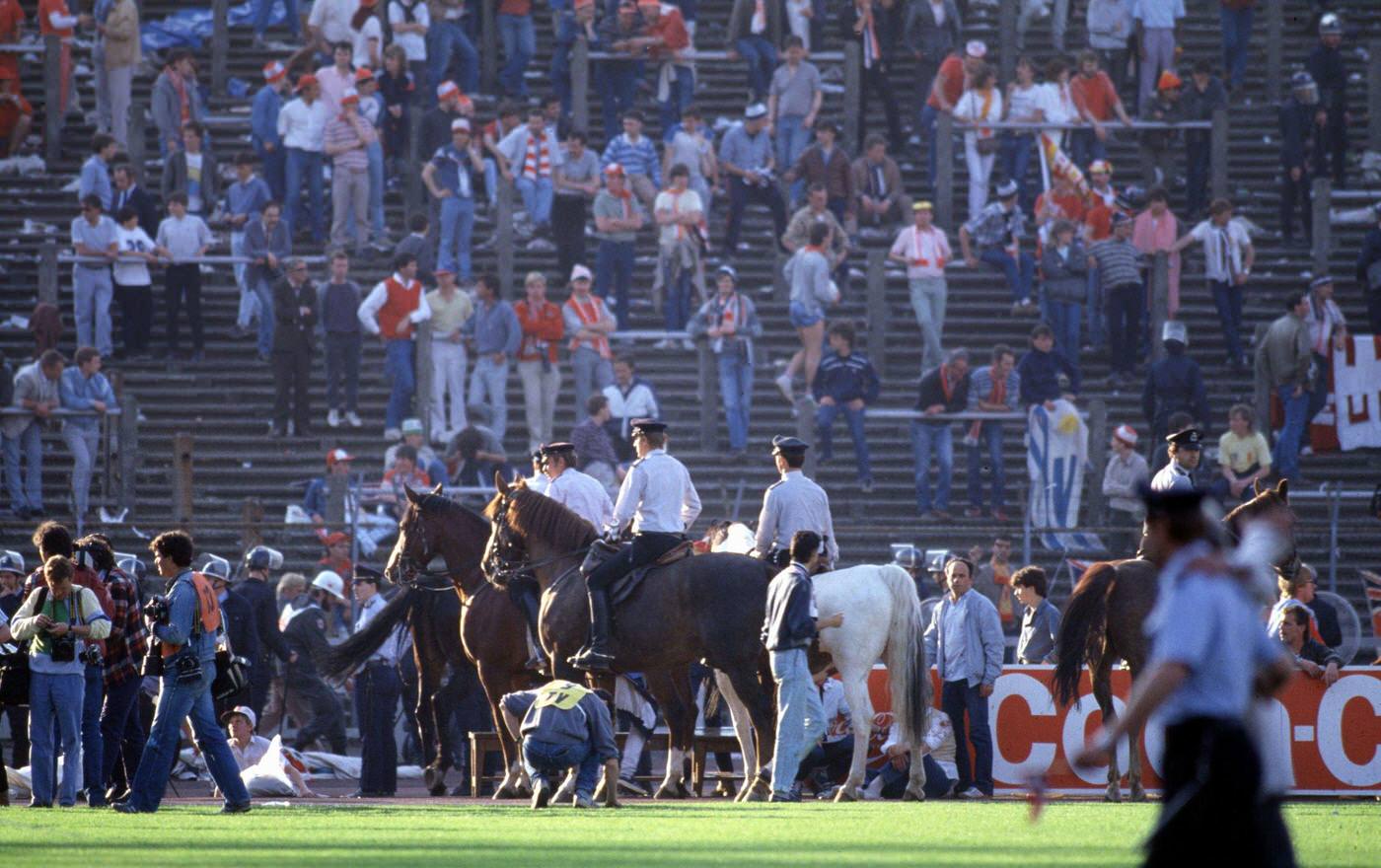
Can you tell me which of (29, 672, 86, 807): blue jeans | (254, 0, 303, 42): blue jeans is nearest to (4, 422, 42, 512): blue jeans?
(29, 672, 86, 807): blue jeans

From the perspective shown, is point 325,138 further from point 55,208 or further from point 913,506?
point 913,506

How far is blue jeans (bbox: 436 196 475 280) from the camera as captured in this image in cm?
2742

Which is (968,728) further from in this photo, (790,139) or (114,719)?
(790,139)

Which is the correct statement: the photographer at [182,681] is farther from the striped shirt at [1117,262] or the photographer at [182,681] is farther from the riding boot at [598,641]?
the striped shirt at [1117,262]

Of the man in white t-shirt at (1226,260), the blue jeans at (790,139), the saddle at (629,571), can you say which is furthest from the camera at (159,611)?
the man in white t-shirt at (1226,260)

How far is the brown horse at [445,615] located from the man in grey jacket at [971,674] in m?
3.55

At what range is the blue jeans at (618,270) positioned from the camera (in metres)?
27.1

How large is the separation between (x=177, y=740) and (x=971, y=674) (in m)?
6.63

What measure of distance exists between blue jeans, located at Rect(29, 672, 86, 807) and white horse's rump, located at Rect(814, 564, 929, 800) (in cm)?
560

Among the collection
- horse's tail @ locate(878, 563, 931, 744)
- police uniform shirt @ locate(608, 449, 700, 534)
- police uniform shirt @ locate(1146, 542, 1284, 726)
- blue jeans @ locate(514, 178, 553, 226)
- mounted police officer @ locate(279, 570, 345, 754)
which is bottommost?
mounted police officer @ locate(279, 570, 345, 754)

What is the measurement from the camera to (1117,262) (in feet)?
86.2

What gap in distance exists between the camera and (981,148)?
2845 cm

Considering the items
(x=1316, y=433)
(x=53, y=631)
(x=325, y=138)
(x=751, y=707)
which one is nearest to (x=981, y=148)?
(x=1316, y=433)

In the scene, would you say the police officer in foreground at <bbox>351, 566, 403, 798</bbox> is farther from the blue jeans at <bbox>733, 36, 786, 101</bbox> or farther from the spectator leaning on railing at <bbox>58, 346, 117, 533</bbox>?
the blue jeans at <bbox>733, 36, 786, 101</bbox>
